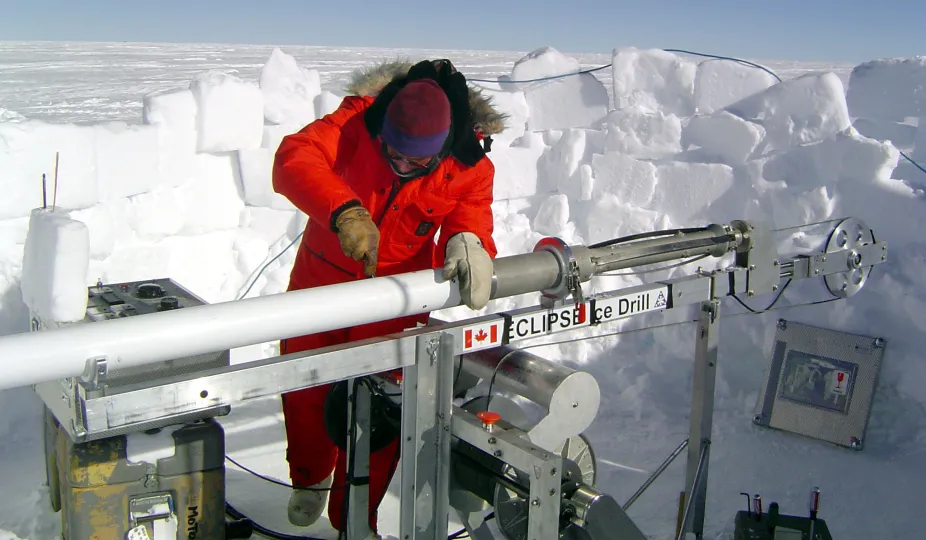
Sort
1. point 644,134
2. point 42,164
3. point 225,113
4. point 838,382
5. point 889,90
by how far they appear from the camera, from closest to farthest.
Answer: point 42,164 < point 838,382 < point 225,113 < point 889,90 < point 644,134

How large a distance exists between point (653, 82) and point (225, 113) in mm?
2916

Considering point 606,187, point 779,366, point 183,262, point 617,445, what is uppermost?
point 606,187

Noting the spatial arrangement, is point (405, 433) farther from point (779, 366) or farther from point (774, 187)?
point (774, 187)

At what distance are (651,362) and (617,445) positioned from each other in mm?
779

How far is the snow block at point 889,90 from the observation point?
5.15 meters

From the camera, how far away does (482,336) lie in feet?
7.38

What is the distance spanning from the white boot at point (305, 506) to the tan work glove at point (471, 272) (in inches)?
60.8

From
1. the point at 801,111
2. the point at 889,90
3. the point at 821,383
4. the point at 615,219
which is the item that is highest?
the point at 889,90

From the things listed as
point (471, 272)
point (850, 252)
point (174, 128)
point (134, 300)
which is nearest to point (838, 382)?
point (850, 252)

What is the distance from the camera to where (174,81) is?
10375mm

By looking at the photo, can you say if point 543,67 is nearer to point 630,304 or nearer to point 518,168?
point 518,168

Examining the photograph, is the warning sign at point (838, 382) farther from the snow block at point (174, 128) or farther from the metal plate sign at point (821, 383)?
the snow block at point (174, 128)

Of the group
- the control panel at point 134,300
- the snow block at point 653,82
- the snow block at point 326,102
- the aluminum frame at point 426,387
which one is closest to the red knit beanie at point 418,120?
the aluminum frame at point 426,387

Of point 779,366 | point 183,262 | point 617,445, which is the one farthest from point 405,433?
point 183,262
